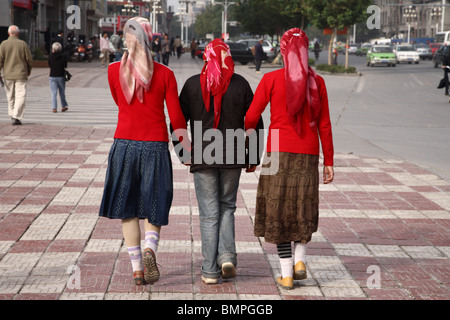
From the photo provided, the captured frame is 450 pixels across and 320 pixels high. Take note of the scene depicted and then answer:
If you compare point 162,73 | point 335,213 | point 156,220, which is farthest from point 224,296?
point 335,213

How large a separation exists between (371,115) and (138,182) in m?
14.2

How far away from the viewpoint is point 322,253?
6.08 meters

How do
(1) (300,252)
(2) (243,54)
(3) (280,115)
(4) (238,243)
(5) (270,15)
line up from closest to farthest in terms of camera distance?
(3) (280,115), (1) (300,252), (4) (238,243), (2) (243,54), (5) (270,15)

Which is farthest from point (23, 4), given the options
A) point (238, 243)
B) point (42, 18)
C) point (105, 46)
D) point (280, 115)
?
point (280, 115)

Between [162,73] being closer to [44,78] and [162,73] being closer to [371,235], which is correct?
[371,235]

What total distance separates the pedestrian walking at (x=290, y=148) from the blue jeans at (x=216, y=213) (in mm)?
226

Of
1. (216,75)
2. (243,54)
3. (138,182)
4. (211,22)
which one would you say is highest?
(211,22)

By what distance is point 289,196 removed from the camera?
4.99m

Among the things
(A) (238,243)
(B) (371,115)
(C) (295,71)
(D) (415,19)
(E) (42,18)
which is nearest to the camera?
(C) (295,71)

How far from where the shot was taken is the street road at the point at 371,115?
12469mm

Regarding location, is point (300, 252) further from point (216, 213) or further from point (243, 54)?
point (243, 54)

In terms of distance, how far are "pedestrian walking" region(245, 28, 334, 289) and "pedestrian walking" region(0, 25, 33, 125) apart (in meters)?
10.1

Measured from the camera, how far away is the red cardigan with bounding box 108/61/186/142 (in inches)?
195
